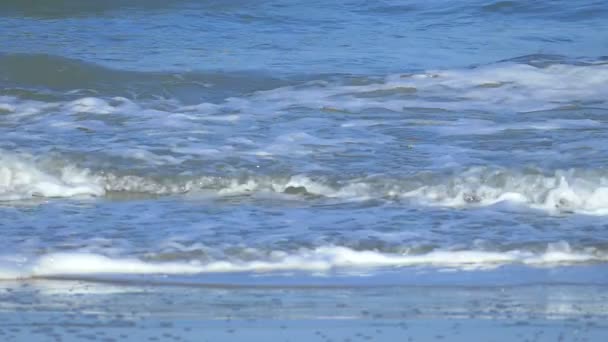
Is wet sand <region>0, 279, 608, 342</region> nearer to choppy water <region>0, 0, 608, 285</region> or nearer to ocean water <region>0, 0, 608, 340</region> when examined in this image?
ocean water <region>0, 0, 608, 340</region>

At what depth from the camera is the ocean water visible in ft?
10.6

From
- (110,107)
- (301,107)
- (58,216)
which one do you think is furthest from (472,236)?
(110,107)

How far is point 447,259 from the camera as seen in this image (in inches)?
129

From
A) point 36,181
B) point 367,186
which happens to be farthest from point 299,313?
point 36,181

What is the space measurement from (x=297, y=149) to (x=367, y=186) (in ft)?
2.19

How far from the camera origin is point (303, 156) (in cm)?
472

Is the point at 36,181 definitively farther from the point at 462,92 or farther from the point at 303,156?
the point at 462,92

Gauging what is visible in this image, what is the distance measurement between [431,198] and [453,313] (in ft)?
4.67

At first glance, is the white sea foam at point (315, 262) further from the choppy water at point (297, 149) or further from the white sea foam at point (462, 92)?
the white sea foam at point (462, 92)

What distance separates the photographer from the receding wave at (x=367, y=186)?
4035 millimetres

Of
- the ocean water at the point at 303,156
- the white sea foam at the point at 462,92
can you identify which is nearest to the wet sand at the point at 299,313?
the ocean water at the point at 303,156

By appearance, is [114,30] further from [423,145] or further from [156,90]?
[423,145]

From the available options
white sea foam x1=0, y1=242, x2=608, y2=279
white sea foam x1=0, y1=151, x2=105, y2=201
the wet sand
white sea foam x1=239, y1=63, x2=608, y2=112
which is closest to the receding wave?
white sea foam x1=0, y1=151, x2=105, y2=201

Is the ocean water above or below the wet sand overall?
above
